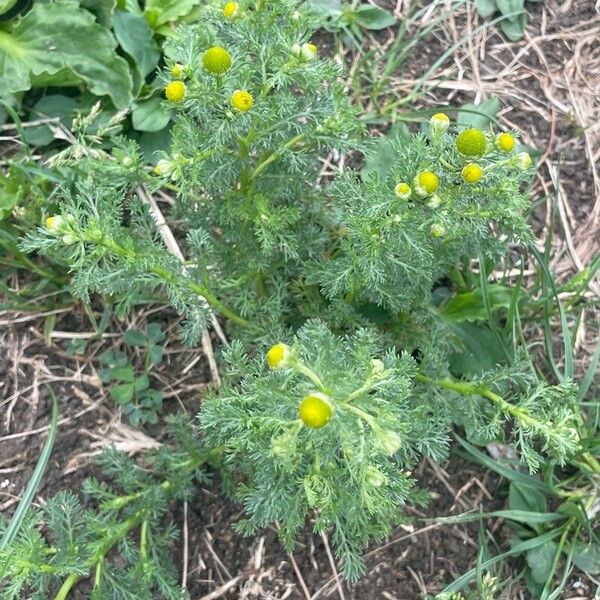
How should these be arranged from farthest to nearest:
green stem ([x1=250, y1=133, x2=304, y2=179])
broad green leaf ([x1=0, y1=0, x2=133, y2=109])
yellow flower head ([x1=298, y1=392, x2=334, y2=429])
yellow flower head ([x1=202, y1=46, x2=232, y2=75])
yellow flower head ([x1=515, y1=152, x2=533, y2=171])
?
1. broad green leaf ([x1=0, y1=0, x2=133, y2=109])
2. green stem ([x1=250, y1=133, x2=304, y2=179])
3. yellow flower head ([x1=515, y1=152, x2=533, y2=171])
4. yellow flower head ([x1=202, y1=46, x2=232, y2=75])
5. yellow flower head ([x1=298, y1=392, x2=334, y2=429])

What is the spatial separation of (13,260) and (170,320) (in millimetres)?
510

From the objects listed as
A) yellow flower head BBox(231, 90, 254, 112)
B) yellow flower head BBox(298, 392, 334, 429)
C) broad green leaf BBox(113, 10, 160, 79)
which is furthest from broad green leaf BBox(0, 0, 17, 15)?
yellow flower head BBox(298, 392, 334, 429)

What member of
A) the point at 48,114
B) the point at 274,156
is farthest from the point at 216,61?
the point at 48,114

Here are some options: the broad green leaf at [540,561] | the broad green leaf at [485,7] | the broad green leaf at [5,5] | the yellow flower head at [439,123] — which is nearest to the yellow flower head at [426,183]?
the yellow flower head at [439,123]

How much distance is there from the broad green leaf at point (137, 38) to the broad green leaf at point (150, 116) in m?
0.10

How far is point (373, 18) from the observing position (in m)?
2.67

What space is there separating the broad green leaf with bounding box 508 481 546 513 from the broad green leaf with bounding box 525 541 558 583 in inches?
4.2

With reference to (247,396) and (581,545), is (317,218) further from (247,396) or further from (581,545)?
(581,545)

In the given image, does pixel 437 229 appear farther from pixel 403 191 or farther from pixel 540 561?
pixel 540 561

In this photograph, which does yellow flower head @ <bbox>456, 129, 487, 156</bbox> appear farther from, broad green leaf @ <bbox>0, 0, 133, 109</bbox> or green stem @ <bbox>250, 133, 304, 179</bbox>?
broad green leaf @ <bbox>0, 0, 133, 109</bbox>

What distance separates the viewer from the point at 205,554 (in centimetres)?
214

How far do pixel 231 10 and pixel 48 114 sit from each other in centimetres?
115

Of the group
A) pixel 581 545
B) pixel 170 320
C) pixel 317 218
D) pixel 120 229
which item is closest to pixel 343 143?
pixel 317 218

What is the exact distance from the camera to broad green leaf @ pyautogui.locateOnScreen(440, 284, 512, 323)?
7.25 feet
